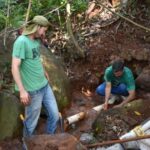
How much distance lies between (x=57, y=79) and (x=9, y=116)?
5.15ft

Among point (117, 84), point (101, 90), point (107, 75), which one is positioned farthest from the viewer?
point (101, 90)

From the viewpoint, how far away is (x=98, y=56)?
8.56m

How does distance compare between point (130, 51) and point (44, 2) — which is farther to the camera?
point (44, 2)

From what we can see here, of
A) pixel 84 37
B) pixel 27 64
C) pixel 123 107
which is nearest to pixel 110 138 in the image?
pixel 123 107

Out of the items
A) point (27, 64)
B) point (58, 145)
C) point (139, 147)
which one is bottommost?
point (139, 147)

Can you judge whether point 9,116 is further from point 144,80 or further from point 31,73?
point 144,80

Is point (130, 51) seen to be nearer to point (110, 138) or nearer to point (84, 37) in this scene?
point (84, 37)

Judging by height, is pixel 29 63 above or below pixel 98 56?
above

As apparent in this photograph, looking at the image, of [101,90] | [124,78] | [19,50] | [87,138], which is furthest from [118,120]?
[19,50]

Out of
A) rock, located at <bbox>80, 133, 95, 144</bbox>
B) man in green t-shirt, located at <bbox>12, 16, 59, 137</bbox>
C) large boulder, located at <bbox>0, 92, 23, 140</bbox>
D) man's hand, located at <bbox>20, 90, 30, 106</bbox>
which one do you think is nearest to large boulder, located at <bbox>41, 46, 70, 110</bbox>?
rock, located at <bbox>80, 133, 95, 144</bbox>

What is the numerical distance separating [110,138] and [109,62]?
270 centimetres

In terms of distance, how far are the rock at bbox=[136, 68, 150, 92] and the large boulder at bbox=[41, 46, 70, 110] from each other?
1.46 metres

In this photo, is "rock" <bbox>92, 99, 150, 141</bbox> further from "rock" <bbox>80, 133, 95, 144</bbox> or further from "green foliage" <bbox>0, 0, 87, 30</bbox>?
"green foliage" <bbox>0, 0, 87, 30</bbox>

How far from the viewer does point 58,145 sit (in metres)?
4.38
